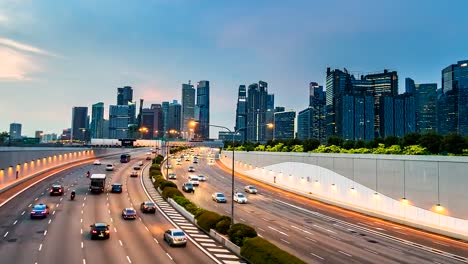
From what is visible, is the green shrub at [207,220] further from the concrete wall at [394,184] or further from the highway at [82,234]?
the concrete wall at [394,184]

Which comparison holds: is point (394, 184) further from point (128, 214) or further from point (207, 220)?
point (128, 214)

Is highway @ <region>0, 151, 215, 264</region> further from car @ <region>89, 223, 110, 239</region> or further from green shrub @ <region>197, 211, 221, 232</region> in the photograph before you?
green shrub @ <region>197, 211, 221, 232</region>

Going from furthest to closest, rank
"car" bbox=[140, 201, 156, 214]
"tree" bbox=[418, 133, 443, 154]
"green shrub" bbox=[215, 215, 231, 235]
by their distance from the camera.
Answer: "tree" bbox=[418, 133, 443, 154]
"car" bbox=[140, 201, 156, 214]
"green shrub" bbox=[215, 215, 231, 235]

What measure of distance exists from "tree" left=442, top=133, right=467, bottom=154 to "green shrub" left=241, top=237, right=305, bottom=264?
41699mm

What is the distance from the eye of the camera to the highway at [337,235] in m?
30.7

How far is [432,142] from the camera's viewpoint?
197 ft

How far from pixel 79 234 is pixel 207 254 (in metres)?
13.8

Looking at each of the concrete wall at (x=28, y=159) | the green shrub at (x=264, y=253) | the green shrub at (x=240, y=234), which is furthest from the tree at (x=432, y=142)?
the concrete wall at (x=28, y=159)

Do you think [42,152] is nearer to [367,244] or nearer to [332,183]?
[332,183]

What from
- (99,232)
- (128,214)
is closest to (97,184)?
(128,214)

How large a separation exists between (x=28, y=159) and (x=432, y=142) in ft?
254

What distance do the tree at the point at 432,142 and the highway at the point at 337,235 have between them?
18555mm

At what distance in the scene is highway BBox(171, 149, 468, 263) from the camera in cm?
3069

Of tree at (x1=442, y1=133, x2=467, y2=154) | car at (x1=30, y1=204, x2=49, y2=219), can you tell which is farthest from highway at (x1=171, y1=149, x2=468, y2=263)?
car at (x1=30, y1=204, x2=49, y2=219)
